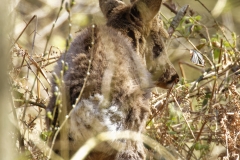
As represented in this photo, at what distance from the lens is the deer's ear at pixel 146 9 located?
17.2ft

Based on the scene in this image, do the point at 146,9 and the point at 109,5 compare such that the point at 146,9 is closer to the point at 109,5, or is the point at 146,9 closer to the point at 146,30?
the point at 146,30

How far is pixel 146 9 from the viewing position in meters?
5.31

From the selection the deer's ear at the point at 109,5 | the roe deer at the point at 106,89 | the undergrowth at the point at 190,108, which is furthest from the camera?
the deer's ear at the point at 109,5

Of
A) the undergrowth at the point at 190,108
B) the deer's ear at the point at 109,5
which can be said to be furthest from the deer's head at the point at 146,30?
the undergrowth at the point at 190,108

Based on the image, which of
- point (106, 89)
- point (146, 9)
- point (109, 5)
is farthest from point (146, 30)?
point (106, 89)

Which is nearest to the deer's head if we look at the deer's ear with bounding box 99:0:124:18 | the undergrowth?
the deer's ear with bounding box 99:0:124:18

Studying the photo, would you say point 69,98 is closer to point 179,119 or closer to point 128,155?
point 128,155

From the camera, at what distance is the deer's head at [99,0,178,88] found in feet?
17.4

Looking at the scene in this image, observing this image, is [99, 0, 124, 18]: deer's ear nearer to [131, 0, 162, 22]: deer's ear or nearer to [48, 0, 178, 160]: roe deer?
[131, 0, 162, 22]: deer's ear

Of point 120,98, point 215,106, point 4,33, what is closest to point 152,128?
point 215,106

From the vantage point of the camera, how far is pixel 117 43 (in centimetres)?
462

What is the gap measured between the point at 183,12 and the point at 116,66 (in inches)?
60.1

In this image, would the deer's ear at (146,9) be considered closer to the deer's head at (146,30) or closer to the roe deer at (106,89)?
the deer's head at (146,30)

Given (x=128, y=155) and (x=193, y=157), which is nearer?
(x=128, y=155)
